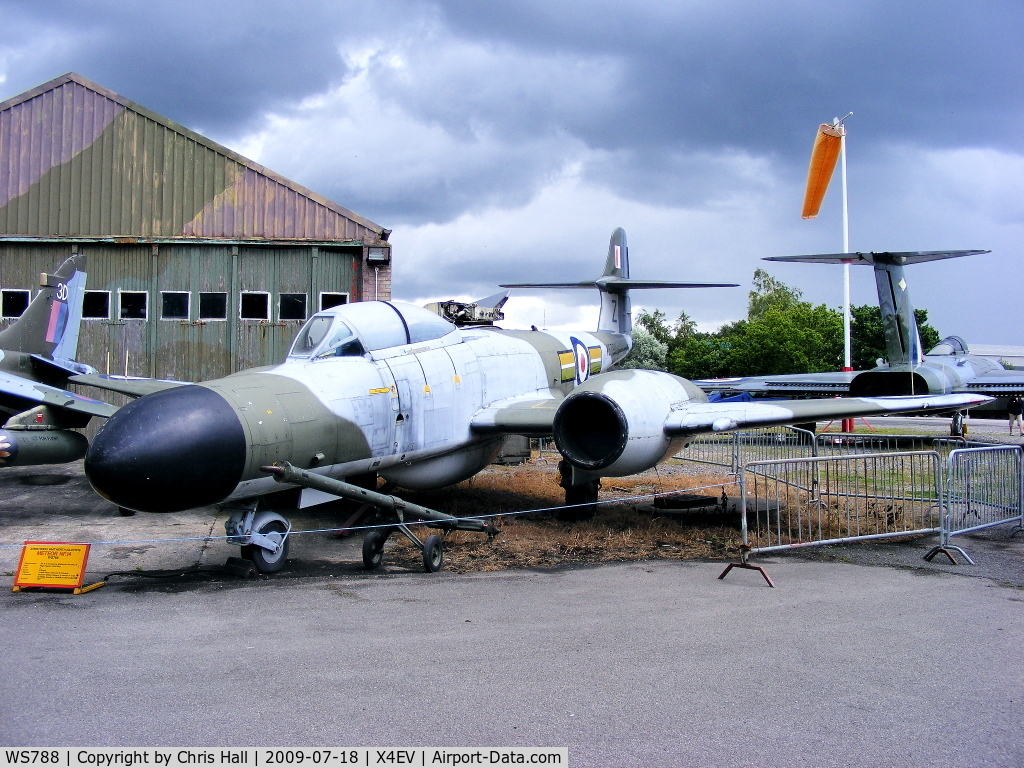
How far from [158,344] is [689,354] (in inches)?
1791

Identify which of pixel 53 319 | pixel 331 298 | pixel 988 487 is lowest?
pixel 988 487

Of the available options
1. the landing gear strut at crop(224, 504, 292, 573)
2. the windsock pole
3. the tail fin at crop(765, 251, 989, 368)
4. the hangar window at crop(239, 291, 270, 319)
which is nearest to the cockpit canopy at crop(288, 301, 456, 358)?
the landing gear strut at crop(224, 504, 292, 573)

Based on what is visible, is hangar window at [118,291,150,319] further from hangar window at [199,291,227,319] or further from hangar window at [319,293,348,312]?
hangar window at [319,293,348,312]

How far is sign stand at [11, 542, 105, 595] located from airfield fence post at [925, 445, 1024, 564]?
8116mm

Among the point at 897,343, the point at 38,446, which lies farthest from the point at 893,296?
the point at 38,446

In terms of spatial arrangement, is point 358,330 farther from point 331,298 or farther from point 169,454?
point 331,298

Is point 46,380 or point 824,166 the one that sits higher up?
point 824,166

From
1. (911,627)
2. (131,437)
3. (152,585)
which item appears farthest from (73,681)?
(911,627)

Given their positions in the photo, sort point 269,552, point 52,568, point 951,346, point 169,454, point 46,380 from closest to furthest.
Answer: point 169,454 → point 52,568 → point 269,552 → point 46,380 → point 951,346

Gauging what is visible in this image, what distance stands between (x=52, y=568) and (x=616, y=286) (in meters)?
11.7

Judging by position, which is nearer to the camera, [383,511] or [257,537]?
[257,537]

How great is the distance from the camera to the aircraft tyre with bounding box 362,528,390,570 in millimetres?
6973

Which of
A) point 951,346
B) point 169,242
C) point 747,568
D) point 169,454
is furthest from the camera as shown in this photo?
point 951,346

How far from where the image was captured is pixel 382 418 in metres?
7.57
